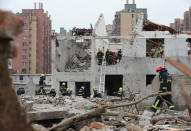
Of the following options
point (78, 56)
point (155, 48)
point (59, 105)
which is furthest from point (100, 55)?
point (59, 105)

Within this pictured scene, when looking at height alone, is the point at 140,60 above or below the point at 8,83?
above

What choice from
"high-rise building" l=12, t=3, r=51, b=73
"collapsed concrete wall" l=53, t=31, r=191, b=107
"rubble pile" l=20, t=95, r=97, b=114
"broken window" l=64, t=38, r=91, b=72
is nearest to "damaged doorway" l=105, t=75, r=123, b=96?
"broken window" l=64, t=38, r=91, b=72

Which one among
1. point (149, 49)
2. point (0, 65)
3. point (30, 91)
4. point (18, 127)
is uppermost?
point (149, 49)

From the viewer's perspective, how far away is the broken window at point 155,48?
24109 millimetres

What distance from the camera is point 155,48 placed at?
2608cm

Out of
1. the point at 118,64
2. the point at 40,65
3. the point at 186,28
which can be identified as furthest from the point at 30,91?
the point at 186,28

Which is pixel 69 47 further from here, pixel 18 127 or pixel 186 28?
pixel 186 28

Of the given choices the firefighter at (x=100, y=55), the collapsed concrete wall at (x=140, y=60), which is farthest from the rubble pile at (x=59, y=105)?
the collapsed concrete wall at (x=140, y=60)

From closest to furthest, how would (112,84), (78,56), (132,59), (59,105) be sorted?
(59,105), (132,59), (112,84), (78,56)

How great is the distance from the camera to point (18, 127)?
6.98 ft

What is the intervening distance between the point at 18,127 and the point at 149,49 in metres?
25.5

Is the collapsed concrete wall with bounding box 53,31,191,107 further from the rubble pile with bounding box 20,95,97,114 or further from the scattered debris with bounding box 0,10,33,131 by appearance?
the scattered debris with bounding box 0,10,33,131

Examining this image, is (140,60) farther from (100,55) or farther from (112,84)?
(112,84)

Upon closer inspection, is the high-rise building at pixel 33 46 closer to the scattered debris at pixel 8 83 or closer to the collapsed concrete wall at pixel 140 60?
the collapsed concrete wall at pixel 140 60
